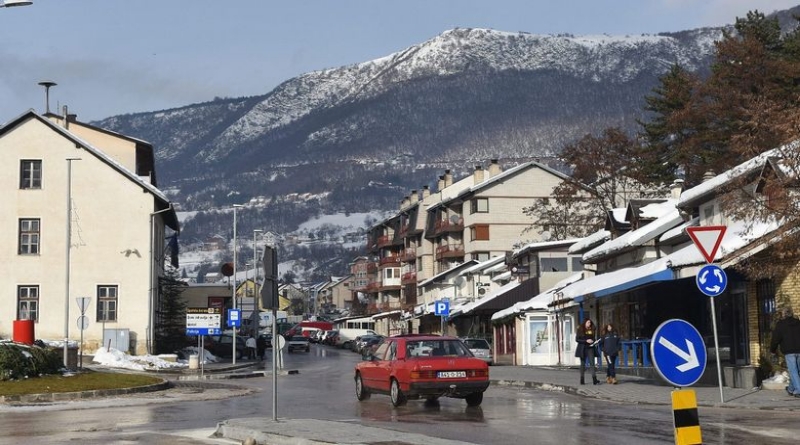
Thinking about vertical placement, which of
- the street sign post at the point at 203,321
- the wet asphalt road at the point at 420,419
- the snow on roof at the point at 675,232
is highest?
the snow on roof at the point at 675,232

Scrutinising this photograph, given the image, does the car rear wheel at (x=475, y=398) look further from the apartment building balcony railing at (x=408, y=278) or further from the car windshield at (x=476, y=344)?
the apartment building balcony railing at (x=408, y=278)

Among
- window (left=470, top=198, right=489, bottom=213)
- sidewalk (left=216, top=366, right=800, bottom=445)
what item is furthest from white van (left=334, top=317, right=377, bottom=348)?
sidewalk (left=216, top=366, right=800, bottom=445)

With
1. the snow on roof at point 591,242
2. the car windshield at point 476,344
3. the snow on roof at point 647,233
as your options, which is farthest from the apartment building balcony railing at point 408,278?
the snow on roof at point 647,233

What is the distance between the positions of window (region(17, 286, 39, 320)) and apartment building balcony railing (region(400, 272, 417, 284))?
7695cm

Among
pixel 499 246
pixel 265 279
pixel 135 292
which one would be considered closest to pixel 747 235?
pixel 265 279

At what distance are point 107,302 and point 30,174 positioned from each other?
23.9 ft

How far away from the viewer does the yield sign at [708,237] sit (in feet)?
67.3

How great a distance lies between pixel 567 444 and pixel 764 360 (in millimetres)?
14330

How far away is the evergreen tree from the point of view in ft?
201

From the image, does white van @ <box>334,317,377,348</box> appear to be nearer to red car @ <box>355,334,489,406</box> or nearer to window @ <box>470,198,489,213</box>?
window @ <box>470,198,489,213</box>

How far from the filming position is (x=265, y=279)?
19094mm

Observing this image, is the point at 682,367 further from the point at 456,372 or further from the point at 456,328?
the point at 456,328

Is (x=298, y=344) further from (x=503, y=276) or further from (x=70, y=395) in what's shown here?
(x=70, y=395)

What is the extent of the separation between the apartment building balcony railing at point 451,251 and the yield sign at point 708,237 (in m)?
92.5
